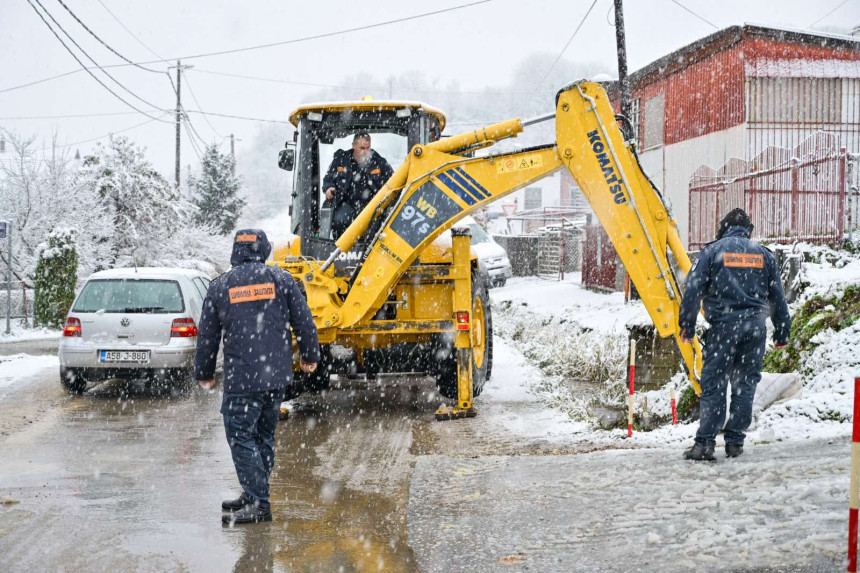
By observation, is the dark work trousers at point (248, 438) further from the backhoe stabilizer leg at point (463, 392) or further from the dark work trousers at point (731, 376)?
the backhoe stabilizer leg at point (463, 392)

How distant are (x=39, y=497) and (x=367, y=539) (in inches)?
100

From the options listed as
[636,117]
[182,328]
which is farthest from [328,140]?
[636,117]

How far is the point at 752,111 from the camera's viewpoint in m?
18.8

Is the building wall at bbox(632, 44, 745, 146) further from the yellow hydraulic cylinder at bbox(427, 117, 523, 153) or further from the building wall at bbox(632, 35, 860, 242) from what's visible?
the yellow hydraulic cylinder at bbox(427, 117, 523, 153)

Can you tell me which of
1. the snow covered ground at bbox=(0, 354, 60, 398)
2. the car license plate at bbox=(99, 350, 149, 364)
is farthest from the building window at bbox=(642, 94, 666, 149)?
the car license plate at bbox=(99, 350, 149, 364)

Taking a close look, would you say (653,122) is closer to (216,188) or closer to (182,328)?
(182,328)

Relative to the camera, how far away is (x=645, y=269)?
7.73 m

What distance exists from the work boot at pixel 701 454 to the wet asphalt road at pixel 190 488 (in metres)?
2.05

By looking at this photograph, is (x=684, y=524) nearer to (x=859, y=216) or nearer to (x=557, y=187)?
(x=859, y=216)

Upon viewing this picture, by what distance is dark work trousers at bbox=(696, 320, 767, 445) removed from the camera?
635 centimetres

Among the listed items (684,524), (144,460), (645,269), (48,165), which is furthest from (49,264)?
(684,524)

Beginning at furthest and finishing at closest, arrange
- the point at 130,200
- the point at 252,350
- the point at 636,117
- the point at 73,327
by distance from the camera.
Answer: the point at 130,200 < the point at 636,117 < the point at 73,327 < the point at 252,350

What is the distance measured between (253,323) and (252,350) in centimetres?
18

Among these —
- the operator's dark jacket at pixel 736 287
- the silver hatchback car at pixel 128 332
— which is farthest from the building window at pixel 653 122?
the operator's dark jacket at pixel 736 287
